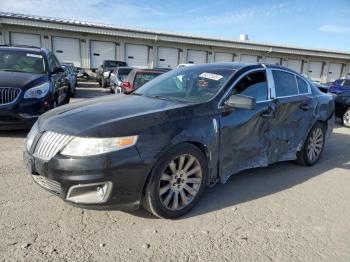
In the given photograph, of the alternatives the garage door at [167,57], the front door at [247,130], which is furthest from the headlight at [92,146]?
the garage door at [167,57]

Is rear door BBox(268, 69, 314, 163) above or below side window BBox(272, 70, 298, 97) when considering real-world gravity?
below

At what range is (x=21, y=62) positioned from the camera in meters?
7.19

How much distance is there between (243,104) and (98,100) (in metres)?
1.79

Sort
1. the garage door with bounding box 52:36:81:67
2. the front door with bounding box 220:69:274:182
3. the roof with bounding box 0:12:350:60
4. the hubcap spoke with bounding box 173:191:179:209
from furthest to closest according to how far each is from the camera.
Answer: the garage door with bounding box 52:36:81:67 → the roof with bounding box 0:12:350:60 → the front door with bounding box 220:69:274:182 → the hubcap spoke with bounding box 173:191:179:209

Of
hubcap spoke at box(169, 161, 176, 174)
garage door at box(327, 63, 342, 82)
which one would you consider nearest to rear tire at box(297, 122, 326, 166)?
hubcap spoke at box(169, 161, 176, 174)

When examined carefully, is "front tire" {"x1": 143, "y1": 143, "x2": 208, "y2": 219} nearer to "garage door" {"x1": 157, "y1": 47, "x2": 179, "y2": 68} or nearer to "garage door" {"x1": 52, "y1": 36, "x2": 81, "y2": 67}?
"garage door" {"x1": 52, "y1": 36, "x2": 81, "y2": 67}

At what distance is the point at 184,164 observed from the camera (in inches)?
135

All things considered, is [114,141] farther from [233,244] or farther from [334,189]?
[334,189]

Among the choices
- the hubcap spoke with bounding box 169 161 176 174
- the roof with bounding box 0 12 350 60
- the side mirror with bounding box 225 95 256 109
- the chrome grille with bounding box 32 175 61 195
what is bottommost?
the chrome grille with bounding box 32 175 61 195

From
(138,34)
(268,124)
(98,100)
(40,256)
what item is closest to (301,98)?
(268,124)

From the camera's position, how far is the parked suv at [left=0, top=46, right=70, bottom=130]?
599 centimetres

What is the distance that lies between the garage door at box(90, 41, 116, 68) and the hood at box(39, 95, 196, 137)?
2453 cm

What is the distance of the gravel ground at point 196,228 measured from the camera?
9.30ft

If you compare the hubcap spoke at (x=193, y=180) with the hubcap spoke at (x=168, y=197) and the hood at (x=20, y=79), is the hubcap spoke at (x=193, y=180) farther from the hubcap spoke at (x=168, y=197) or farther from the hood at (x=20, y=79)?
the hood at (x=20, y=79)
